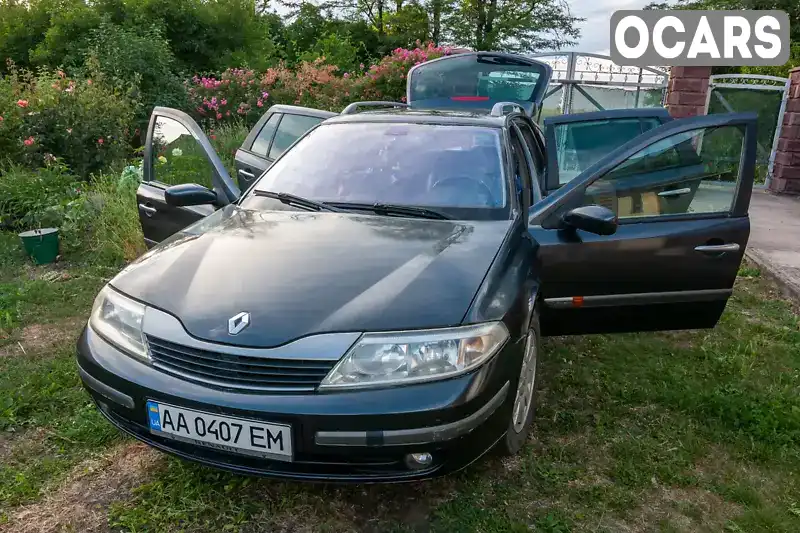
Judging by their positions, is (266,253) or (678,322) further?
(678,322)

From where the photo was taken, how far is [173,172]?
4957mm

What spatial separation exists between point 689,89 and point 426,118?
873 cm

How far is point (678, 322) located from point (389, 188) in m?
1.86

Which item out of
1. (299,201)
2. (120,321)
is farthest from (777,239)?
(120,321)

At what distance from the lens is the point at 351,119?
360cm

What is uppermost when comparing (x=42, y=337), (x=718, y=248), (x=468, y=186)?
(x=468, y=186)

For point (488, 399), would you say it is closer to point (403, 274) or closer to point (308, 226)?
point (403, 274)

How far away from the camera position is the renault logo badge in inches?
80.5

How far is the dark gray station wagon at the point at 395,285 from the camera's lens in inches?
78.6

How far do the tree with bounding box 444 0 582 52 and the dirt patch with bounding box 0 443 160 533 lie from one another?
21.9m

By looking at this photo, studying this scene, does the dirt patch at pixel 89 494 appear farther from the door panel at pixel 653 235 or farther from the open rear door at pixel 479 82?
the open rear door at pixel 479 82

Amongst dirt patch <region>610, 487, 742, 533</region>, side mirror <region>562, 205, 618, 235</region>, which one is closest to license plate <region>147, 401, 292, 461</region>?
dirt patch <region>610, 487, 742, 533</region>

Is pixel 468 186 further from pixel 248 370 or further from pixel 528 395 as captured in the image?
pixel 248 370

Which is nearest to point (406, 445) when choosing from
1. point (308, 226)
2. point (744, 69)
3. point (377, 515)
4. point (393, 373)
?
point (393, 373)
